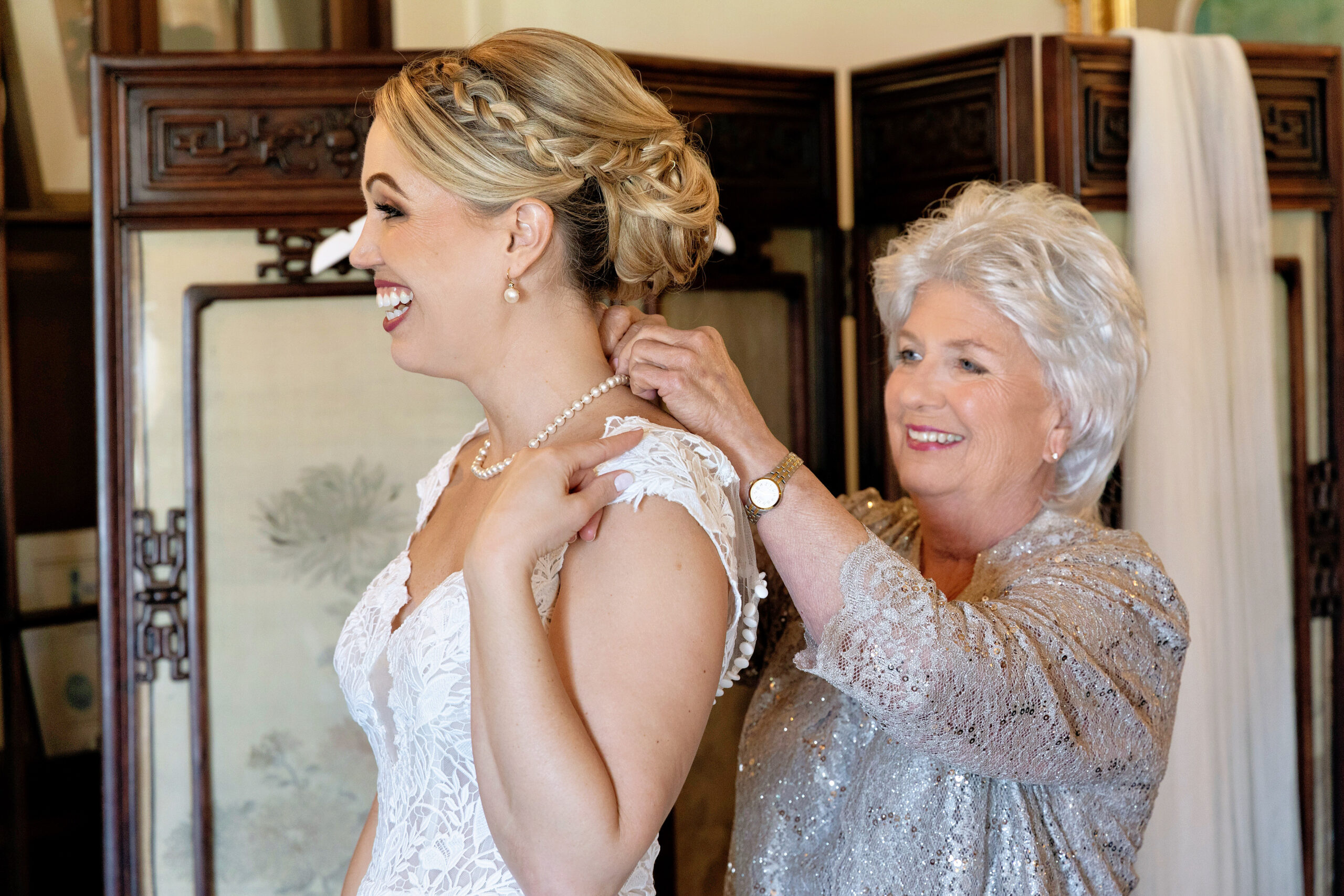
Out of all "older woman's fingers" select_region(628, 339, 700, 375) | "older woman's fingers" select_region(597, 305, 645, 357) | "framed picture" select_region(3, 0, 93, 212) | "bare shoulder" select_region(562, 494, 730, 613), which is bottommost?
"bare shoulder" select_region(562, 494, 730, 613)

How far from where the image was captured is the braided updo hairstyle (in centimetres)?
130

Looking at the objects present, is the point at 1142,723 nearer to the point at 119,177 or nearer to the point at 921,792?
the point at 921,792

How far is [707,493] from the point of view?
49.4 inches

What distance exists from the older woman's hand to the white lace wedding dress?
74 mm

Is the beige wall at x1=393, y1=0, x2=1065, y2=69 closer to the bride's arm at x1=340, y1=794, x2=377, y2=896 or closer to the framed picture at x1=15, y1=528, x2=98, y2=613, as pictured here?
the framed picture at x1=15, y1=528, x2=98, y2=613

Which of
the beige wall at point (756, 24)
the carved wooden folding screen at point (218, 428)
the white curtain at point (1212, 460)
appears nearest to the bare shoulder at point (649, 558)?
the carved wooden folding screen at point (218, 428)

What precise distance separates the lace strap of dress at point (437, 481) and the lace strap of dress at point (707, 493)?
43cm

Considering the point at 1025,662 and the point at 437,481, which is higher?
the point at 437,481

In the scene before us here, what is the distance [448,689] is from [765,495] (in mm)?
414

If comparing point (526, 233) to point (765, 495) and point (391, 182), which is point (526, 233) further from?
point (765, 495)

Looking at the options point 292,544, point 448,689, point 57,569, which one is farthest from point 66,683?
point 448,689

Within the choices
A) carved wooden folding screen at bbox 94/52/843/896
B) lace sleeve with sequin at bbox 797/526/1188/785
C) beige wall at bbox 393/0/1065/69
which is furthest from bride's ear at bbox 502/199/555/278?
beige wall at bbox 393/0/1065/69

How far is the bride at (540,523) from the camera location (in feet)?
3.62

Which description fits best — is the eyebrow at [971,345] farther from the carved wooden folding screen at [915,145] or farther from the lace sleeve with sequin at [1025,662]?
the carved wooden folding screen at [915,145]
